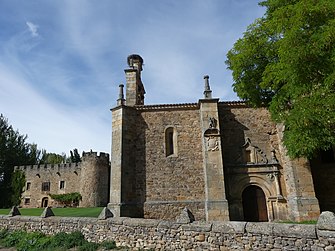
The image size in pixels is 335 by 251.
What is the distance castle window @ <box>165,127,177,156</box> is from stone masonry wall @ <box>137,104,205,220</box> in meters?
0.19

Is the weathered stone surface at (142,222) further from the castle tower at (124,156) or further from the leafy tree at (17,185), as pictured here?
the leafy tree at (17,185)

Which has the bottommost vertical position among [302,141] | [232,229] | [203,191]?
[232,229]

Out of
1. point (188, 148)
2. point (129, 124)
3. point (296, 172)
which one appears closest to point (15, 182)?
point (129, 124)

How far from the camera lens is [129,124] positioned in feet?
45.0

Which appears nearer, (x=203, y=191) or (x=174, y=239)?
(x=174, y=239)

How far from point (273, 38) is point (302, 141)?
14.3 ft

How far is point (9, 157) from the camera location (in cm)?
3138

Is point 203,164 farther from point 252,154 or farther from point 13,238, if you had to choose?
point 13,238

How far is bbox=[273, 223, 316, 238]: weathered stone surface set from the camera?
5084 millimetres

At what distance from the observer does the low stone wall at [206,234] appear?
506 cm

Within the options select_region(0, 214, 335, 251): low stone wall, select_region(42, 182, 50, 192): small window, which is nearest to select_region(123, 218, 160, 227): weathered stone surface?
select_region(0, 214, 335, 251): low stone wall

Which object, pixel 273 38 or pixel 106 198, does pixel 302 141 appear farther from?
pixel 106 198

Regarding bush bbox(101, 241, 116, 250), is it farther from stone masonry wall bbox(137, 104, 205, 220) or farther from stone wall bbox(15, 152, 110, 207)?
stone wall bbox(15, 152, 110, 207)

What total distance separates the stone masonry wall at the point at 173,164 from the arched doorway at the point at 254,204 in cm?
238
